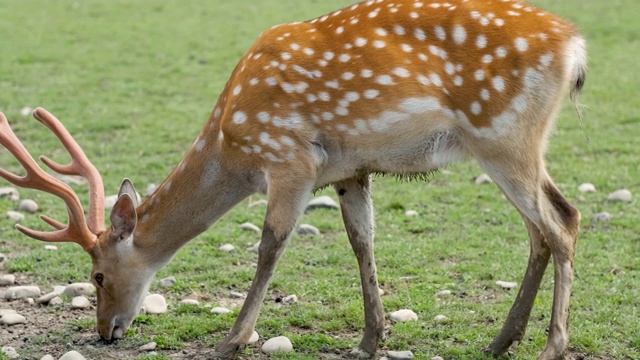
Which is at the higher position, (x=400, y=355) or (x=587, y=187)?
(x=400, y=355)

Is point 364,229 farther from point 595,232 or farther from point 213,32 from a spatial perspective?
point 213,32

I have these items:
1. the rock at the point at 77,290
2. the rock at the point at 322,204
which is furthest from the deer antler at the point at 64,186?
the rock at the point at 322,204

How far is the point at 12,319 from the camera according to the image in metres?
6.39

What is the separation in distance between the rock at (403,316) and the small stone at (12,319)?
2.21 metres

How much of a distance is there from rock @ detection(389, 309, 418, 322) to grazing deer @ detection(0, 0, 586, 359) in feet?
1.26

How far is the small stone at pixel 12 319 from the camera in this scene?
6375 mm

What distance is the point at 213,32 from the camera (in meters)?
17.1

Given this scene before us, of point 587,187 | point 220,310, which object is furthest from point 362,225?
point 587,187

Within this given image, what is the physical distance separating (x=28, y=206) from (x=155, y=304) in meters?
2.60

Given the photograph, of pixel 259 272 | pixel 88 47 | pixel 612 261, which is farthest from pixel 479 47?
pixel 88 47

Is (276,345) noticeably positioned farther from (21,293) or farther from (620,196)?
(620,196)

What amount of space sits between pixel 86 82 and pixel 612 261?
27.2ft

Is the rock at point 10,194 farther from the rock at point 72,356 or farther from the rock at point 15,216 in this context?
the rock at point 72,356

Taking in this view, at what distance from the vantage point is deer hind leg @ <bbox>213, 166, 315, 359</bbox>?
5.57 m
